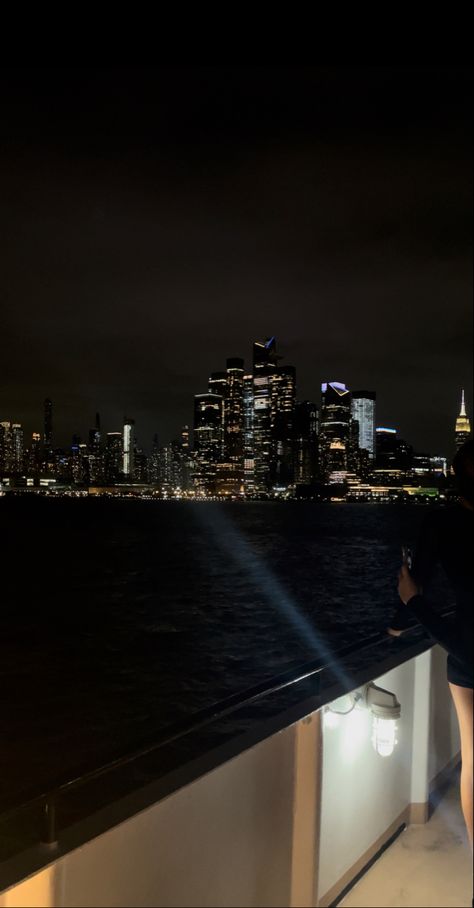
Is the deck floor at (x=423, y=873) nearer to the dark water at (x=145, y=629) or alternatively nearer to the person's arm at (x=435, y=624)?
the person's arm at (x=435, y=624)

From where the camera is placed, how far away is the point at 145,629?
68.0 feet

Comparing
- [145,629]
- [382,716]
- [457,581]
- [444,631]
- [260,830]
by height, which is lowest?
[145,629]

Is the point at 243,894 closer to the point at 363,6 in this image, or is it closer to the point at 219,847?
the point at 219,847

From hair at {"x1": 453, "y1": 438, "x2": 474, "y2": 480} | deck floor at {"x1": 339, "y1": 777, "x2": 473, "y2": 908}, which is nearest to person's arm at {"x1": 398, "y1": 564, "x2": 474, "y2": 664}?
hair at {"x1": 453, "y1": 438, "x2": 474, "y2": 480}

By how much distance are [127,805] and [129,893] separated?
45 centimetres

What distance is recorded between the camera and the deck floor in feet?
6.94

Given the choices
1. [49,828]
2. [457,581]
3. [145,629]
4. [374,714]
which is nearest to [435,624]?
[457,581]

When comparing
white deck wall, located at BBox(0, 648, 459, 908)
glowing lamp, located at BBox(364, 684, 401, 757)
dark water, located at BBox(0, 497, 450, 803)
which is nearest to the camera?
white deck wall, located at BBox(0, 648, 459, 908)

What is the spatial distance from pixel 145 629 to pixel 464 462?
20.2m

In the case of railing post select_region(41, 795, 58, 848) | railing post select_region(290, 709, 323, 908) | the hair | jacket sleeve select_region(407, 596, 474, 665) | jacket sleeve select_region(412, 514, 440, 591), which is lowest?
railing post select_region(290, 709, 323, 908)

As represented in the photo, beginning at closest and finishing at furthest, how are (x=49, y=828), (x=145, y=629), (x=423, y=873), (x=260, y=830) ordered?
(x=49, y=828)
(x=260, y=830)
(x=423, y=873)
(x=145, y=629)

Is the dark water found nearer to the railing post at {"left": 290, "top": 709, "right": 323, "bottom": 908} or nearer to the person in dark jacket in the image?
the railing post at {"left": 290, "top": 709, "right": 323, "bottom": 908}

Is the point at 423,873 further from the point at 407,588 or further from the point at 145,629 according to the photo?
the point at 145,629

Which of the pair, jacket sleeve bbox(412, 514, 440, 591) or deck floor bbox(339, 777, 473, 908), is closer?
jacket sleeve bbox(412, 514, 440, 591)
